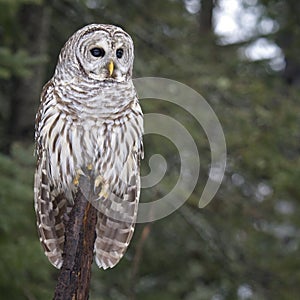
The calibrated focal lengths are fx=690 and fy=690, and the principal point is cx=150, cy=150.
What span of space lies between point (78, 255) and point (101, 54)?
3.90 ft

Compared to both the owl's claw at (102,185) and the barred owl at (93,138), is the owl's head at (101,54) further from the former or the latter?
the owl's claw at (102,185)

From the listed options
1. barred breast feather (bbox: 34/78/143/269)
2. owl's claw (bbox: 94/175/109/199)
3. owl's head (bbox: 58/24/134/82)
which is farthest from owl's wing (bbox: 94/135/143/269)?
owl's head (bbox: 58/24/134/82)

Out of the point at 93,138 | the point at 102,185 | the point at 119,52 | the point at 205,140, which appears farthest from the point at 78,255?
the point at 205,140

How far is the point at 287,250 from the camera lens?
7.65 meters

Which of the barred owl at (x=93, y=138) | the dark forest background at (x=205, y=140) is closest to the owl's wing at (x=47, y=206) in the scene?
the barred owl at (x=93, y=138)

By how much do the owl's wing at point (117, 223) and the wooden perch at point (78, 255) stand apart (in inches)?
28.7

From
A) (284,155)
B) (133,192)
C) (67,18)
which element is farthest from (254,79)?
(133,192)

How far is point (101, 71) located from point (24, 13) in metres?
3.62

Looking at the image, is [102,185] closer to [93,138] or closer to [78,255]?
[93,138]

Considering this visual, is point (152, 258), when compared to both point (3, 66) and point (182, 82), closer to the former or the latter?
point (182, 82)

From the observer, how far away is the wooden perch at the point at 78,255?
269 cm

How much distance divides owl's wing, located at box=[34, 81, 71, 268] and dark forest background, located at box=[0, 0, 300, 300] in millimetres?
1648

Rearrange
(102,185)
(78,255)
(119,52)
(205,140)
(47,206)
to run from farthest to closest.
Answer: (205,140) < (47,206) < (119,52) < (102,185) < (78,255)

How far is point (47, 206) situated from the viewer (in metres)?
3.64
